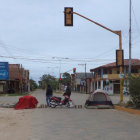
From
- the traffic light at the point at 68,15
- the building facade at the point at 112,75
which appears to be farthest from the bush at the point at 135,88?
the building facade at the point at 112,75

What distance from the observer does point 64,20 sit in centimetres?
1477

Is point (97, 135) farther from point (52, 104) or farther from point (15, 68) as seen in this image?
point (15, 68)

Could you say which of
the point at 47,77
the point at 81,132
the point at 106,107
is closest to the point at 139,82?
the point at 106,107

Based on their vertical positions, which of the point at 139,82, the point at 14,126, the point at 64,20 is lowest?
the point at 14,126

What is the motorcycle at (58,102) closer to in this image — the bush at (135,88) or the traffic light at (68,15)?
the bush at (135,88)

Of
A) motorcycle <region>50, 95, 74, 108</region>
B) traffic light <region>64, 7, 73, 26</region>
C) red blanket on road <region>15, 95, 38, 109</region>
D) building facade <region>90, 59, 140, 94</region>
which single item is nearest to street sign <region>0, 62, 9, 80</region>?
building facade <region>90, 59, 140, 94</region>

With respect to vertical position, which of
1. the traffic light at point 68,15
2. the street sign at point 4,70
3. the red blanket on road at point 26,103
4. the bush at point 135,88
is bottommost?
the red blanket on road at point 26,103

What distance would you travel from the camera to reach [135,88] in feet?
51.3

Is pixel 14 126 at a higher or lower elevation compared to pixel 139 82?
lower

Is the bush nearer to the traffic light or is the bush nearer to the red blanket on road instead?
the traffic light

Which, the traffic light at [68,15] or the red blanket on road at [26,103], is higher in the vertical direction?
the traffic light at [68,15]

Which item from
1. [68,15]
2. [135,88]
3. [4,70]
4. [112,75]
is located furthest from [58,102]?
[112,75]

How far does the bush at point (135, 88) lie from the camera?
1556 cm

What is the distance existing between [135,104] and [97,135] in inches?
352
